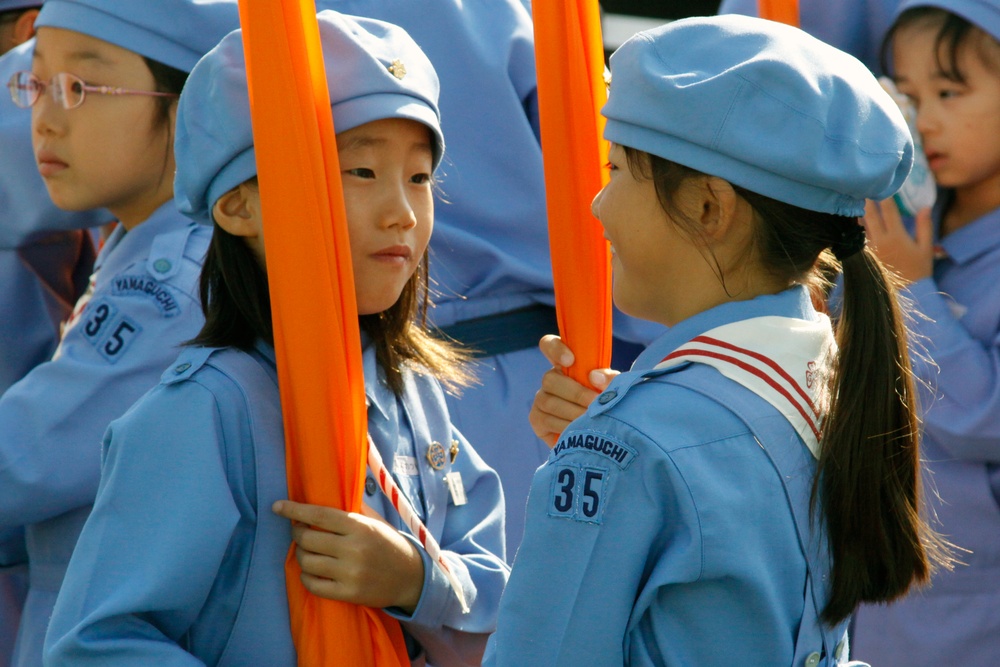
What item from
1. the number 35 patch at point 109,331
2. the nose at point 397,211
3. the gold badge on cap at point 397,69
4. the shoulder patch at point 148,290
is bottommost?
the number 35 patch at point 109,331

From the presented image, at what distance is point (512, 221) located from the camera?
2.36 metres

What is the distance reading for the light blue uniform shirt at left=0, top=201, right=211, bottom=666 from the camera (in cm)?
191

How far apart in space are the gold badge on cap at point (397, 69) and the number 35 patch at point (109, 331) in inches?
27.3

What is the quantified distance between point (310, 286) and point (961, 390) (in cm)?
164

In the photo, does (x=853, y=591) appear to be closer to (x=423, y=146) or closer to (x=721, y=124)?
(x=721, y=124)

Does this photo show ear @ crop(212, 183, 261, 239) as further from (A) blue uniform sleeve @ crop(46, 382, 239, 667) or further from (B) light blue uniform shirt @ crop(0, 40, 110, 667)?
(B) light blue uniform shirt @ crop(0, 40, 110, 667)

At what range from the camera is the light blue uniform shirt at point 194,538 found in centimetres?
137

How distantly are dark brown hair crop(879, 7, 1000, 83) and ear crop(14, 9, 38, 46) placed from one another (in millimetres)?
2132

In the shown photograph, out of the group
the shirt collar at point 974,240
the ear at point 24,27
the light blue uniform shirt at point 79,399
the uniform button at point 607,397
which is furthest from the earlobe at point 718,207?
the ear at point 24,27

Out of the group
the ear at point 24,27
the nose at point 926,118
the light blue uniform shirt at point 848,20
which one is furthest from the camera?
the ear at point 24,27

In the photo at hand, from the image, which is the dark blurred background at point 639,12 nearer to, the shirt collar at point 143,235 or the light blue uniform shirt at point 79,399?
the shirt collar at point 143,235

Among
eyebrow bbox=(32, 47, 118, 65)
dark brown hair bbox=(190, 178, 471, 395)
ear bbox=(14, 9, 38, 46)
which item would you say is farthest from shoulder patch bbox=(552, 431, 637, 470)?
ear bbox=(14, 9, 38, 46)

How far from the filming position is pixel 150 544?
54.6 inches

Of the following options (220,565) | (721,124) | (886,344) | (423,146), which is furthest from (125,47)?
(886,344)
